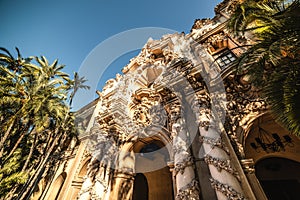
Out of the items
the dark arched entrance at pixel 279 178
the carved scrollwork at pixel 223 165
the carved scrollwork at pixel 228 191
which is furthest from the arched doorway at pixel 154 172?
the dark arched entrance at pixel 279 178

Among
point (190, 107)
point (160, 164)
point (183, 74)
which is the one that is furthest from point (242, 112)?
point (160, 164)

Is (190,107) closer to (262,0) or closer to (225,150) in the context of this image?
(225,150)

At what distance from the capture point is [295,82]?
10.8 ft

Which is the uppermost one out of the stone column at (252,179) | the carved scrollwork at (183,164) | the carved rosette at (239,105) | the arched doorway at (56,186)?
the carved rosette at (239,105)

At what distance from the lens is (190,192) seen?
4.51 m

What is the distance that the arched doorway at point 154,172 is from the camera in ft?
30.8

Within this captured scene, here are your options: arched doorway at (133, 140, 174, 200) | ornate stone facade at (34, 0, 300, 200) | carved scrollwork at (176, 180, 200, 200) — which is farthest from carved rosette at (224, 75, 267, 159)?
arched doorway at (133, 140, 174, 200)

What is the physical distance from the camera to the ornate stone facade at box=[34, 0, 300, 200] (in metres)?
4.84

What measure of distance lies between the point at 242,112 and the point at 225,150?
2.10 metres

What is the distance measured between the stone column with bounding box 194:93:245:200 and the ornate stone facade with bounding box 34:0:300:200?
26mm

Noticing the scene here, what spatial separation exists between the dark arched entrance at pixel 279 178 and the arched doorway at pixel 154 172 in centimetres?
506

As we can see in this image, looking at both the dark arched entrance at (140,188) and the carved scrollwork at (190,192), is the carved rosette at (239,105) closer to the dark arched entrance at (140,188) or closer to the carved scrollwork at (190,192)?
the carved scrollwork at (190,192)

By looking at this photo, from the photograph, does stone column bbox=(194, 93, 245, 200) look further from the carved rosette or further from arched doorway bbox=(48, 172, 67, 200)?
arched doorway bbox=(48, 172, 67, 200)

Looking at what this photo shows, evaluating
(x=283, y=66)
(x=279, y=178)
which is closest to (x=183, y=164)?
(x=283, y=66)
